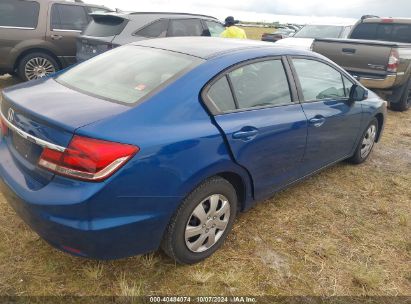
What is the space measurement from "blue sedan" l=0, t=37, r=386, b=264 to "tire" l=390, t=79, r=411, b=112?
5157 millimetres

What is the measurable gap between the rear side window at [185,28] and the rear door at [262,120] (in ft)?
14.3

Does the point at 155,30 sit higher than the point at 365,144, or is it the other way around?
the point at 155,30

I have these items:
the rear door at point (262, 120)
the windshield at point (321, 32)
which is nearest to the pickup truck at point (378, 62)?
the windshield at point (321, 32)

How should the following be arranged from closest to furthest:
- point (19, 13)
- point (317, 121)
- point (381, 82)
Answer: point (317, 121)
point (381, 82)
point (19, 13)

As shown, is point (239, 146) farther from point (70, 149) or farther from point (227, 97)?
point (70, 149)

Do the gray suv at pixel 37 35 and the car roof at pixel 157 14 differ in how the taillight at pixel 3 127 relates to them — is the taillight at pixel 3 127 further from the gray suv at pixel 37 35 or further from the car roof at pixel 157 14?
the gray suv at pixel 37 35

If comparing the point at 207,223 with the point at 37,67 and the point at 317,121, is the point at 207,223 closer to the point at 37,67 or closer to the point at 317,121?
the point at 317,121

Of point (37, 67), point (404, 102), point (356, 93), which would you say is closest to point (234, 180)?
point (356, 93)

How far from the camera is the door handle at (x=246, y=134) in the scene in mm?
2648

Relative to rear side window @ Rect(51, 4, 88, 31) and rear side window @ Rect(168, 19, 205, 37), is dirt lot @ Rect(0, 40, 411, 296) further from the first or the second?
rear side window @ Rect(51, 4, 88, 31)

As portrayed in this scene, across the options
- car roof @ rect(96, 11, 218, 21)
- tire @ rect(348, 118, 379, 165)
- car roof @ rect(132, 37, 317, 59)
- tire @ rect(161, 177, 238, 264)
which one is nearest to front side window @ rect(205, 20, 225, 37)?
car roof @ rect(96, 11, 218, 21)

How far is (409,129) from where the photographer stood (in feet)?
22.2

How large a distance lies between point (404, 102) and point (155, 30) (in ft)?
17.2

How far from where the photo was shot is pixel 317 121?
3.46m
